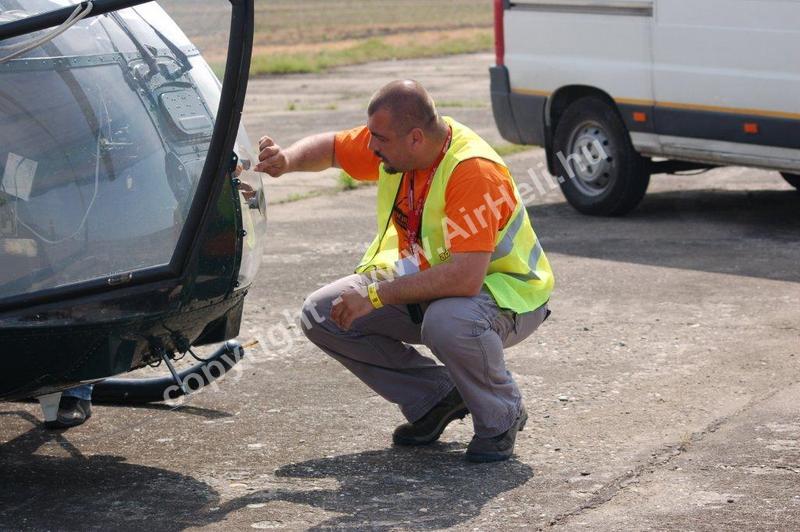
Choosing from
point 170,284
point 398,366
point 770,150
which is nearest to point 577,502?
point 398,366

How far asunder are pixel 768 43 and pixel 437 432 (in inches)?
164

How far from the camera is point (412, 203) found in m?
4.75

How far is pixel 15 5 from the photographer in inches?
166

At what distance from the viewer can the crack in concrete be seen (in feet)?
13.9

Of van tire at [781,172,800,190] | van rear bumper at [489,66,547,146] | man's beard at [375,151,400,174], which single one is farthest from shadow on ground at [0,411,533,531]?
van tire at [781,172,800,190]

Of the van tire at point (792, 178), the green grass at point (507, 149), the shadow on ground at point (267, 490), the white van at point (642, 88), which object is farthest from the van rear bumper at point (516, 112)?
the shadow on ground at point (267, 490)

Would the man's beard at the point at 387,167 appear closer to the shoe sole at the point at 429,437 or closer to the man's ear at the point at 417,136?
the man's ear at the point at 417,136

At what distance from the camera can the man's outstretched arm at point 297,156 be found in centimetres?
484

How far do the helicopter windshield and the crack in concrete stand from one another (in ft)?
4.90

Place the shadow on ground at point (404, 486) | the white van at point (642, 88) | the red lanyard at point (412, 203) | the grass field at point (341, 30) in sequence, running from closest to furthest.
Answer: the shadow on ground at point (404, 486) → the grass field at point (341, 30) → the red lanyard at point (412, 203) → the white van at point (642, 88)

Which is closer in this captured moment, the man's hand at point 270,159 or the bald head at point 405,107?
the bald head at point 405,107

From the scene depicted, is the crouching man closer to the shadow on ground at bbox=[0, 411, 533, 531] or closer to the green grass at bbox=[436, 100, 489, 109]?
the shadow on ground at bbox=[0, 411, 533, 531]

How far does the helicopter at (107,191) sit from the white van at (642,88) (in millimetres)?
4561

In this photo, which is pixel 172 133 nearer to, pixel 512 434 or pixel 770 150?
pixel 512 434
